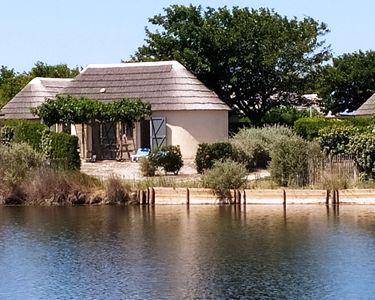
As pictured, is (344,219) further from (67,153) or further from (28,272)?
(67,153)

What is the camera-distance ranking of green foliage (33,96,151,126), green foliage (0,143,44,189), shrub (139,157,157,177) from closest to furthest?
green foliage (0,143,44,189) → shrub (139,157,157,177) → green foliage (33,96,151,126)

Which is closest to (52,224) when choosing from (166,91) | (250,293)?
(250,293)

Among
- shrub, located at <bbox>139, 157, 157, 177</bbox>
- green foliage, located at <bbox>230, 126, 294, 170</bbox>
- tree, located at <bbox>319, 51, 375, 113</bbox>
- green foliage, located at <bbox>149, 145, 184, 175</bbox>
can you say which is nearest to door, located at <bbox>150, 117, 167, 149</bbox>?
green foliage, located at <bbox>230, 126, 294, 170</bbox>

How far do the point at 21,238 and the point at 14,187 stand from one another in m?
8.26

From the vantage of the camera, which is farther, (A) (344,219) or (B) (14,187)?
(B) (14,187)

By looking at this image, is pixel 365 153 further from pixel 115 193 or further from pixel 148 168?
pixel 148 168

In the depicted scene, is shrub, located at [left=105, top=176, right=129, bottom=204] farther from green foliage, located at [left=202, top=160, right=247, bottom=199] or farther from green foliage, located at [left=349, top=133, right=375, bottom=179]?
green foliage, located at [left=349, top=133, right=375, bottom=179]

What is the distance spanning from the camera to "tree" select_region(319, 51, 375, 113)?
66.2 metres

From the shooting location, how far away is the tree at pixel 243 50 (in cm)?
5122

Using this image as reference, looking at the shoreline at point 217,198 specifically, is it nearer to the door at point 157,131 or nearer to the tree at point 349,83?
the door at point 157,131

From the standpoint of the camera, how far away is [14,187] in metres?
34.2

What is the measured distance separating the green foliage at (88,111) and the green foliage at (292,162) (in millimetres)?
12219

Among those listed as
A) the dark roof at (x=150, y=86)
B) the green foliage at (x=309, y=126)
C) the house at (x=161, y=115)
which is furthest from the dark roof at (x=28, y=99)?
the green foliage at (x=309, y=126)

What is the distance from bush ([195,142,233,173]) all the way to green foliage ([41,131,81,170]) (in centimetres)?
487
